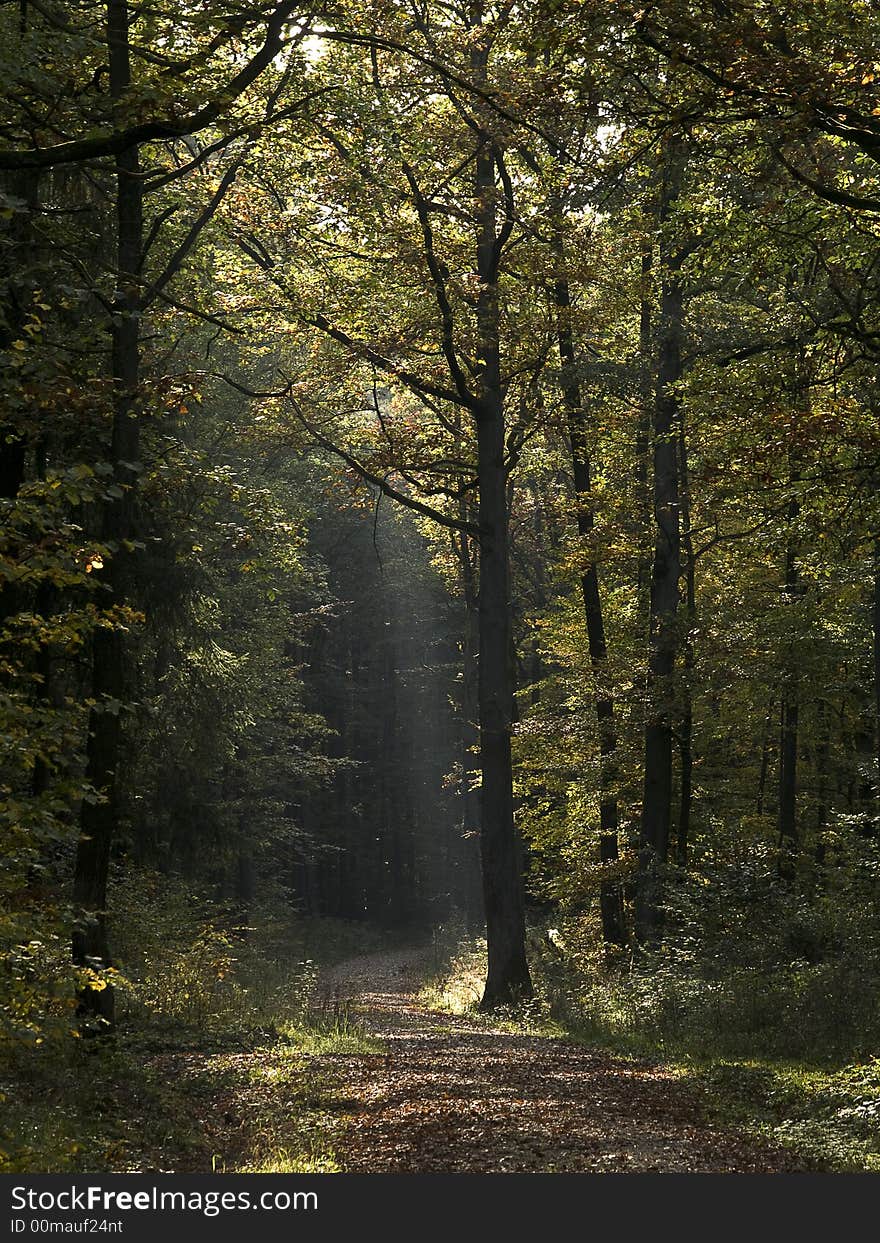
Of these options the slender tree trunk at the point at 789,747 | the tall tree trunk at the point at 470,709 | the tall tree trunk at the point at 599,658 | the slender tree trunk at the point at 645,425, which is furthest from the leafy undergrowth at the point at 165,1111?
the tall tree trunk at the point at 470,709

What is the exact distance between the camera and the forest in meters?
8.37

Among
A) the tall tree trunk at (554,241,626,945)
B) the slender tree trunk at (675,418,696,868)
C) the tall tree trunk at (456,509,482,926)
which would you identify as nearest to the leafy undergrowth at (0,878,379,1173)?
the slender tree trunk at (675,418,696,868)

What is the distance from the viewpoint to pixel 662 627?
762 inches

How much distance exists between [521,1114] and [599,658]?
14357 mm

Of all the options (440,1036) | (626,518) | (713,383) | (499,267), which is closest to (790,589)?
(626,518)

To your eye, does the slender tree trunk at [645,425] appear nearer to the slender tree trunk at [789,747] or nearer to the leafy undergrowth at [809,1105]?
the slender tree trunk at [789,747]

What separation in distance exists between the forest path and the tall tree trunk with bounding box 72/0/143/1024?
2631mm

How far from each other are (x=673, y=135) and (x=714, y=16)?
903 mm

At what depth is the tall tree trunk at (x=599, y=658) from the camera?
21266mm

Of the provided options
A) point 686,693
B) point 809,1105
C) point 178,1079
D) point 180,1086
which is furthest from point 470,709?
point 809,1105

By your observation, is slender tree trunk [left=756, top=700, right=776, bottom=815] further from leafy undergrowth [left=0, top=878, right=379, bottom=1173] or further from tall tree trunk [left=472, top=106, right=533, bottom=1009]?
leafy undergrowth [left=0, top=878, right=379, bottom=1173]

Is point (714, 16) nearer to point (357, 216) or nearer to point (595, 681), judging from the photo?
point (357, 216)

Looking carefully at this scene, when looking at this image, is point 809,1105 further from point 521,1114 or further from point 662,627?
point 662,627

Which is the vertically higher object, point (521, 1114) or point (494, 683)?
point (494, 683)
